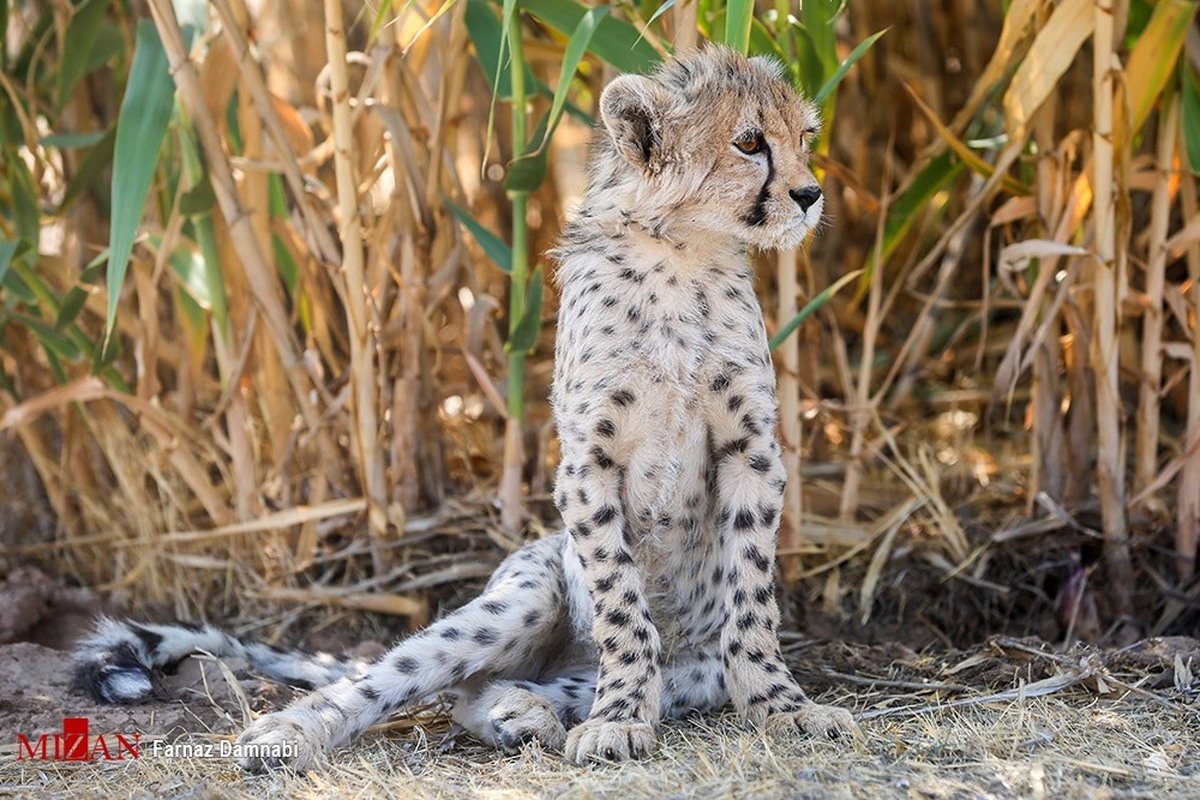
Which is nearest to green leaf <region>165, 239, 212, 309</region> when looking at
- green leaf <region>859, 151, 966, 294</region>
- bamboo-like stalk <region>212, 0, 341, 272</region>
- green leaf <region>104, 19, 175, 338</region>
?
bamboo-like stalk <region>212, 0, 341, 272</region>

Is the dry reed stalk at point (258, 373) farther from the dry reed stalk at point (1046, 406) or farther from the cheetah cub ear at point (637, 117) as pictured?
the dry reed stalk at point (1046, 406)

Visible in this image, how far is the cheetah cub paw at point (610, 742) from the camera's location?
274cm

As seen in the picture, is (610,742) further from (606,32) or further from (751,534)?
(606,32)

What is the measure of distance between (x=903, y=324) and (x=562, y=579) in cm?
325

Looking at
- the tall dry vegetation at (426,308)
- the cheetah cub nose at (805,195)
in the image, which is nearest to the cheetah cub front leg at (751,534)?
the cheetah cub nose at (805,195)

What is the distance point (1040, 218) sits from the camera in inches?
154

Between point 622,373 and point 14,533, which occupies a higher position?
point 622,373

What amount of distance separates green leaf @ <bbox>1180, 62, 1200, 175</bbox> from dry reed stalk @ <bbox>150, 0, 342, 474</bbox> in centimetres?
248

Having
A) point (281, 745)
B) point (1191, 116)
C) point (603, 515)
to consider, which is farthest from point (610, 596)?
point (1191, 116)

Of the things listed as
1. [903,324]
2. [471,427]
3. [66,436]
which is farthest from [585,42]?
[903,324]

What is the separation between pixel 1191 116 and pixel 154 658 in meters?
3.01

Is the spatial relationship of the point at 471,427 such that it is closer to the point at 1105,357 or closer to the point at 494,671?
the point at 494,671

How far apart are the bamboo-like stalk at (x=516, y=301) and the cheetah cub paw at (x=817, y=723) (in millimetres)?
1339

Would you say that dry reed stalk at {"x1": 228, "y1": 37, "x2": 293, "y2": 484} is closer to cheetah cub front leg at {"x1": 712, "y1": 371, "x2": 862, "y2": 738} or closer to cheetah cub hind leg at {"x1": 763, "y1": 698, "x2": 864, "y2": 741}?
cheetah cub front leg at {"x1": 712, "y1": 371, "x2": 862, "y2": 738}
